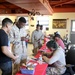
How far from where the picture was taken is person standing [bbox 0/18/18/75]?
9.23 ft

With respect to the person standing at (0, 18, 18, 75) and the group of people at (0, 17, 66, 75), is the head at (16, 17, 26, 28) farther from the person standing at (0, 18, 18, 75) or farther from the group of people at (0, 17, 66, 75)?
the person standing at (0, 18, 18, 75)

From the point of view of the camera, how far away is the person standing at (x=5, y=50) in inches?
111

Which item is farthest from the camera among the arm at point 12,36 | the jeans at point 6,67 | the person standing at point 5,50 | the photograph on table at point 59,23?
the photograph on table at point 59,23

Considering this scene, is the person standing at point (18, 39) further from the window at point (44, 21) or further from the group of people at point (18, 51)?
the window at point (44, 21)

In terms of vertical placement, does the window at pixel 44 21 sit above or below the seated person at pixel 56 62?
above

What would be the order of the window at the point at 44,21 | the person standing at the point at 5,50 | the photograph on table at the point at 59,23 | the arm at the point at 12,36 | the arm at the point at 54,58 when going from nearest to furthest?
1. the person standing at the point at 5,50
2. the arm at the point at 54,58
3. the arm at the point at 12,36
4. the photograph on table at the point at 59,23
5. the window at the point at 44,21

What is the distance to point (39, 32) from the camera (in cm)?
706

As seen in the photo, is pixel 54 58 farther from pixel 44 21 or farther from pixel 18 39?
pixel 44 21

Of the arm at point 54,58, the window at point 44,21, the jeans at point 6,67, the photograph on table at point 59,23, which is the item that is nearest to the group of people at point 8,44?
the jeans at point 6,67

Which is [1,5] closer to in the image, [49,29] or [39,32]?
[39,32]

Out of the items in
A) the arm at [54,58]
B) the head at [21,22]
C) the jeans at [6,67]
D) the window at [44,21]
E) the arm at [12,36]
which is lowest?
the jeans at [6,67]

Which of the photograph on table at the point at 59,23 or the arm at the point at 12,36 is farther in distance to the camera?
the photograph on table at the point at 59,23

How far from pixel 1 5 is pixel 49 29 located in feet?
16.1

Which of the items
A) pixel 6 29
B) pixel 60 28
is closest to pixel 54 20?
pixel 60 28
